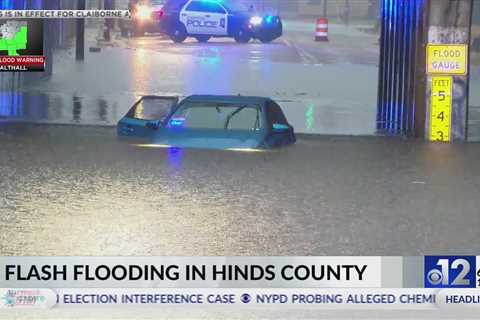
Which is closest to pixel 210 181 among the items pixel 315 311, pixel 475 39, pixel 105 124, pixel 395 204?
pixel 395 204

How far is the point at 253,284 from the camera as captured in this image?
5.22 metres

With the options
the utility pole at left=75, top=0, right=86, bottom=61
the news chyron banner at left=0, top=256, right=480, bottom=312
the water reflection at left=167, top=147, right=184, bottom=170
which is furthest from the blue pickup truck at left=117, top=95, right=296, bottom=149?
the news chyron banner at left=0, top=256, right=480, bottom=312

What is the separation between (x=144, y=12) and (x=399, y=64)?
568 cm

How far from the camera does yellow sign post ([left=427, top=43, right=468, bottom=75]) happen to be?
55.2 feet

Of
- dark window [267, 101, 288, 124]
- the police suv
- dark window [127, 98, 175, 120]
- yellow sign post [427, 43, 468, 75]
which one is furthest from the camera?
the police suv

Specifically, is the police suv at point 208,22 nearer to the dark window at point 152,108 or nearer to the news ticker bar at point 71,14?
the news ticker bar at point 71,14

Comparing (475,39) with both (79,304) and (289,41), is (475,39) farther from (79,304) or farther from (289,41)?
(79,304)

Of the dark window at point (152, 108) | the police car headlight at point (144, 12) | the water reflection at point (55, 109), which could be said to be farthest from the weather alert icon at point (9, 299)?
the police car headlight at point (144, 12)

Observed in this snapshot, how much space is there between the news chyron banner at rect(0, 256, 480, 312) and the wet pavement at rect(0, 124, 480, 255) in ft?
6.01

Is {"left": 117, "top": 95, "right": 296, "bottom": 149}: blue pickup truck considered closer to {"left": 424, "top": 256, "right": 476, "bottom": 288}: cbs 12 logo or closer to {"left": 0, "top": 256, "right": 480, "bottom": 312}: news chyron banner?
{"left": 0, "top": 256, "right": 480, "bottom": 312}: news chyron banner

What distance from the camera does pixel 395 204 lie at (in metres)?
10.2

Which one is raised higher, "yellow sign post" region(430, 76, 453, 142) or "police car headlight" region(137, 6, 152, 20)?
"police car headlight" region(137, 6, 152, 20)

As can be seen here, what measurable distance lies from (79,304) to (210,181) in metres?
7.08

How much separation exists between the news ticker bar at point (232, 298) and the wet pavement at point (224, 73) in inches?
627
